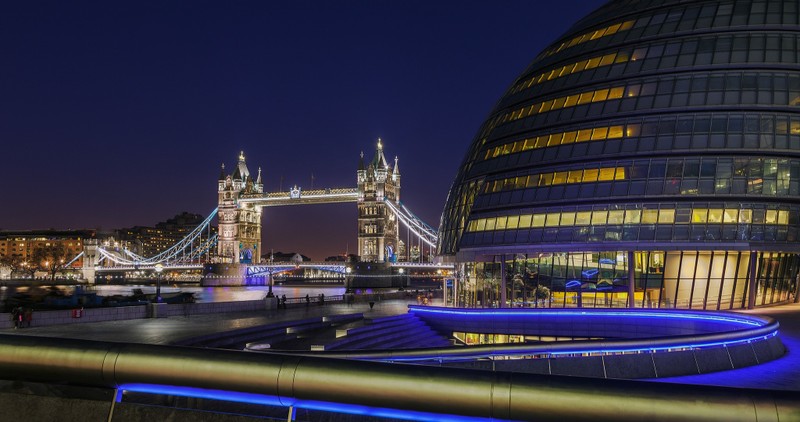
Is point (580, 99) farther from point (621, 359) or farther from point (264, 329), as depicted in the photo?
point (621, 359)

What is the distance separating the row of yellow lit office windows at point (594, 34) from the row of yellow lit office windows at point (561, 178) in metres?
13.2

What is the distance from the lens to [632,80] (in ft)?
174

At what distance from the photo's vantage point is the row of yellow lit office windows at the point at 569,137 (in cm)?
5147

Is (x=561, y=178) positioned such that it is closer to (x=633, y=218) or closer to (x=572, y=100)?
(x=633, y=218)

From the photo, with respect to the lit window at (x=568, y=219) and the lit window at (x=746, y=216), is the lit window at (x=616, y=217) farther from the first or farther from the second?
the lit window at (x=746, y=216)

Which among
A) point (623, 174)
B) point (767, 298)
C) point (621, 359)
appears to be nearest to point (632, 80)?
point (623, 174)

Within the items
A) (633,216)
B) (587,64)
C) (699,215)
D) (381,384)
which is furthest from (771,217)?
(381,384)

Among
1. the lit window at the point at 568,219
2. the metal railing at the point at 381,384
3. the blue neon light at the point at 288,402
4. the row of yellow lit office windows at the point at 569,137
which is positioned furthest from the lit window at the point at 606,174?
the blue neon light at the point at 288,402

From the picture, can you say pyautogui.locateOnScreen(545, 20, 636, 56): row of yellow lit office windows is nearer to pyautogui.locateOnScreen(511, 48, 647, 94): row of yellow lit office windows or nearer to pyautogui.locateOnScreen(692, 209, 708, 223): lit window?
pyautogui.locateOnScreen(511, 48, 647, 94): row of yellow lit office windows

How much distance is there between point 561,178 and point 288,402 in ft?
159

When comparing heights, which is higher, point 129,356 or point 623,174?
point 623,174

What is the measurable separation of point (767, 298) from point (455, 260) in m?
23.4

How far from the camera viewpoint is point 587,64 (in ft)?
186

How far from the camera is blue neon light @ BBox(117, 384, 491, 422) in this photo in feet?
19.1
